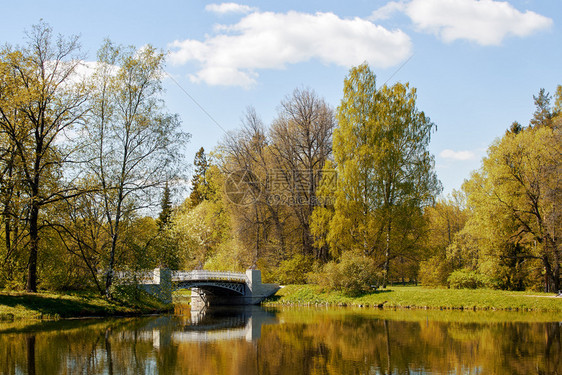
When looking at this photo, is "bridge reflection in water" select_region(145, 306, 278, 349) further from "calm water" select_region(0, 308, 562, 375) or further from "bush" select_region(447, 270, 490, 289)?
"bush" select_region(447, 270, 490, 289)

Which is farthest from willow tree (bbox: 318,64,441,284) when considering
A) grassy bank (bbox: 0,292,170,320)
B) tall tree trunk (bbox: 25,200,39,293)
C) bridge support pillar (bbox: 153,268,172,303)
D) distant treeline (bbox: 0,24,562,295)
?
tall tree trunk (bbox: 25,200,39,293)

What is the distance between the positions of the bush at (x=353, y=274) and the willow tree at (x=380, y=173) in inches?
61.3

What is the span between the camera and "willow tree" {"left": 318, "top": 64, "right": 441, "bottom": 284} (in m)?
35.2

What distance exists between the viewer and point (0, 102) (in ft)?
71.1

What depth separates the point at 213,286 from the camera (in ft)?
123

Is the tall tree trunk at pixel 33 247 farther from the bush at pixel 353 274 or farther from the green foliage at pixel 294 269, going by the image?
the green foliage at pixel 294 269

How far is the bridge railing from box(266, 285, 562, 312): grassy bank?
305cm

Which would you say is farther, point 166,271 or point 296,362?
point 166,271

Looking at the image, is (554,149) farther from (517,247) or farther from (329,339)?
(329,339)

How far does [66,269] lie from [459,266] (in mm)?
31156

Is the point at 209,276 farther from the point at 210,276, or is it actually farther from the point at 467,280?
the point at 467,280

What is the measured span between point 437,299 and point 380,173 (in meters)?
9.65

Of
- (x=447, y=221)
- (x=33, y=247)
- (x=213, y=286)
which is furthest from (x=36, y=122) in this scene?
(x=447, y=221)

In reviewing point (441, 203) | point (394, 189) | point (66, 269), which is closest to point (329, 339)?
point (66, 269)
